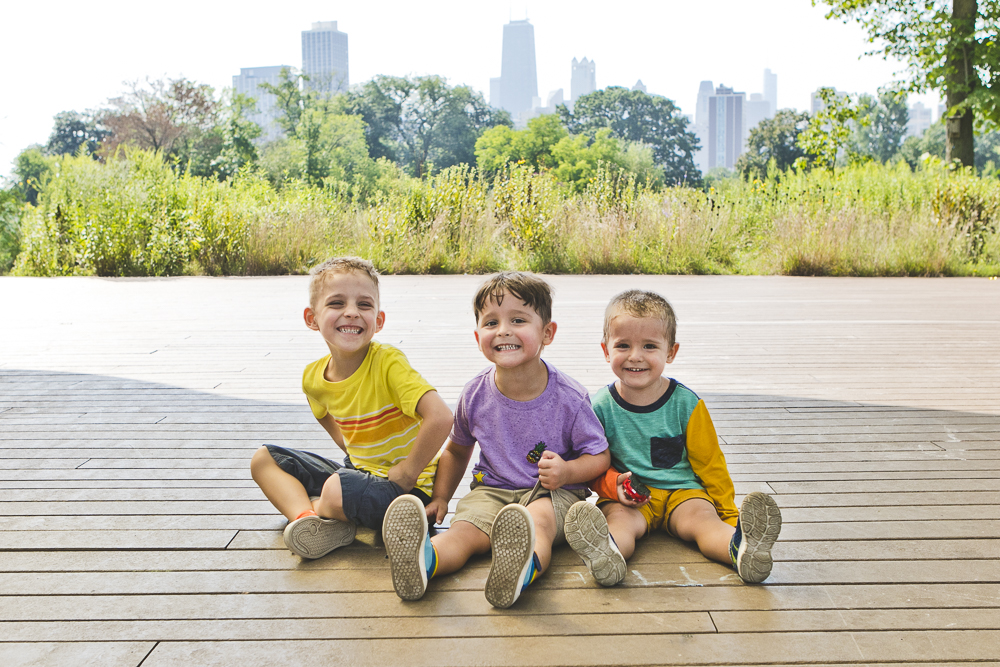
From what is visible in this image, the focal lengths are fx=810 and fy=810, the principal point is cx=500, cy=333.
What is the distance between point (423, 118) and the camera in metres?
67.9

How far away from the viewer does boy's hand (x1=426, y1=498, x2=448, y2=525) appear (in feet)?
6.53

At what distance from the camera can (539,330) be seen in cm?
196

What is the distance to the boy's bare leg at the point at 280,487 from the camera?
198cm

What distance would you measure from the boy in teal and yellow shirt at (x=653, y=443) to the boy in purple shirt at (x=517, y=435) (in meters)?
0.08

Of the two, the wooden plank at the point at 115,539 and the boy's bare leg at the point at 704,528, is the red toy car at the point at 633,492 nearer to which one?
the boy's bare leg at the point at 704,528

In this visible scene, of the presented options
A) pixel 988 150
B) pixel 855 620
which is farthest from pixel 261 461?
pixel 988 150

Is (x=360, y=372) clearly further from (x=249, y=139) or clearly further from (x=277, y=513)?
(x=249, y=139)

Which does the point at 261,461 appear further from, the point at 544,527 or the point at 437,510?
the point at 544,527

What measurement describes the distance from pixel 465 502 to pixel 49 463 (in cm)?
148

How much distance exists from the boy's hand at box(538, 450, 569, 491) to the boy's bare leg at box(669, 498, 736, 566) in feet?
0.97

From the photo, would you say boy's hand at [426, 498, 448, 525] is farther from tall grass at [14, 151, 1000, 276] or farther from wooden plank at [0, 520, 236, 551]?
tall grass at [14, 151, 1000, 276]

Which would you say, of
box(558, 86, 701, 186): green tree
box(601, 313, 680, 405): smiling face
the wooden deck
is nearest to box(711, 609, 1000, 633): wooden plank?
the wooden deck

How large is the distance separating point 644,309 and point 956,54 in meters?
12.5

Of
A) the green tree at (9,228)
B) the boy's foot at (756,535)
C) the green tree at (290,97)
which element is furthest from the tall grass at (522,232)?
the green tree at (290,97)
